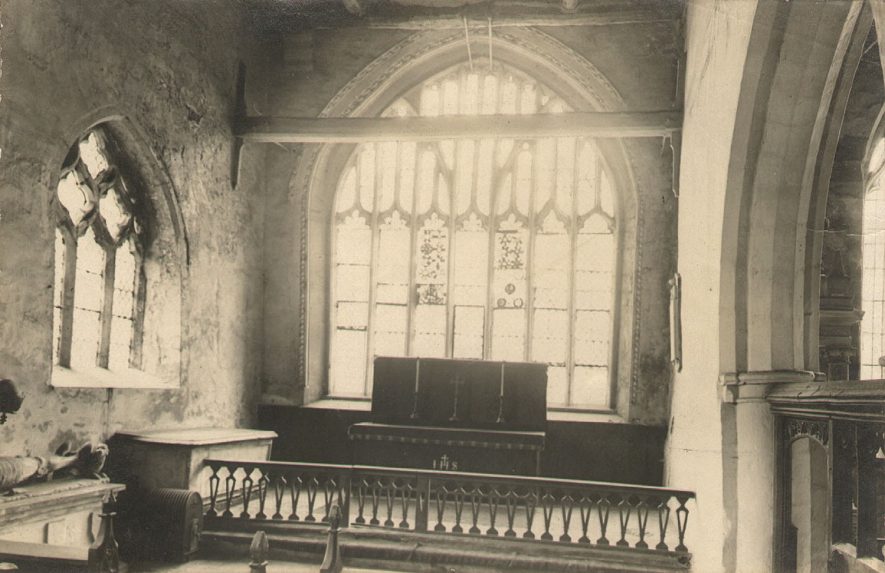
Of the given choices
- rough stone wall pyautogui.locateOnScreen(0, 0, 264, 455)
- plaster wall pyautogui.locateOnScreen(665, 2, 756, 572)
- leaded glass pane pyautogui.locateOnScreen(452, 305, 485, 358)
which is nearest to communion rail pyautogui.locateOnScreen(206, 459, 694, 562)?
plaster wall pyautogui.locateOnScreen(665, 2, 756, 572)

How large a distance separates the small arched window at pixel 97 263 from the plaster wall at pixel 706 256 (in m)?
4.91

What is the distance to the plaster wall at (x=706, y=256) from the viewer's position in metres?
5.57

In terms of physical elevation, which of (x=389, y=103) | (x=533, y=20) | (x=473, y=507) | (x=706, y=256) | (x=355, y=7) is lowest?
(x=473, y=507)

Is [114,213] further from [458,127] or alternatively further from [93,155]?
[458,127]

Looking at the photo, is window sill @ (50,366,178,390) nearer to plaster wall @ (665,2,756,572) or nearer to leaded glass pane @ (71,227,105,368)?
leaded glass pane @ (71,227,105,368)

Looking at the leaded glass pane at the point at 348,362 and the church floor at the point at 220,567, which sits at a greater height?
the leaded glass pane at the point at 348,362

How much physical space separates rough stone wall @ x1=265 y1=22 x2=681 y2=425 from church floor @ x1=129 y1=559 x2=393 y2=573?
11.0ft

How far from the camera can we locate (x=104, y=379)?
6.68 m

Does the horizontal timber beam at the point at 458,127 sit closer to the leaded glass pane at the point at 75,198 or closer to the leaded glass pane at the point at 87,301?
the leaded glass pane at the point at 75,198

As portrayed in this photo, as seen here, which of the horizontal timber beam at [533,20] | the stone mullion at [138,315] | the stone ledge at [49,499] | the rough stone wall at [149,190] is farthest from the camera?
the horizontal timber beam at [533,20]

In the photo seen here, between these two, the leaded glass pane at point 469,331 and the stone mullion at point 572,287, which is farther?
the leaded glass pane at point 469,331

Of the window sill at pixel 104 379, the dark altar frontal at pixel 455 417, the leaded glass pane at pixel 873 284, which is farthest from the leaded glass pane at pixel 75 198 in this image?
the leaded glass pane at pixel 873 284

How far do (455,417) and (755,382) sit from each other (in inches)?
153

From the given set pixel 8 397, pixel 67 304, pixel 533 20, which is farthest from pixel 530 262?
pixel 8 397
